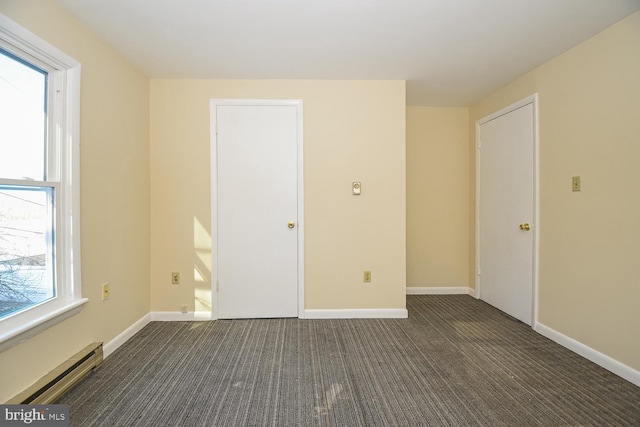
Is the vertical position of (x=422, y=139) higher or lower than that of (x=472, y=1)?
lower

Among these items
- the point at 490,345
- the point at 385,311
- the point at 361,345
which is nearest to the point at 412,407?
the point at 361,345

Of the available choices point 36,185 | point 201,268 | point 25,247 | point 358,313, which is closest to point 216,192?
point 201,268

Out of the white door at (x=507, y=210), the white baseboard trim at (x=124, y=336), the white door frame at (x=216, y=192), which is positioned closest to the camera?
the white baseboard trim at (x=124, y=336)

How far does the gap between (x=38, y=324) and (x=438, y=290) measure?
3.80 metres

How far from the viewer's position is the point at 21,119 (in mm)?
1670

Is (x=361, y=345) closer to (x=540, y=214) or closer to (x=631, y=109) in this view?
(x=540, y=214)

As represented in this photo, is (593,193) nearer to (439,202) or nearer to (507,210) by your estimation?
(507,210)

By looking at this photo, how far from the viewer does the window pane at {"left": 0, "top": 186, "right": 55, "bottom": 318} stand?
1.59 meters

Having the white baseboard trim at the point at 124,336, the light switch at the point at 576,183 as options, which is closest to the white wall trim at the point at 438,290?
the light switch at the point at 576,183

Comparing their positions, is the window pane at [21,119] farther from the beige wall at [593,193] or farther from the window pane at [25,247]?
the beige wall at [593,193]

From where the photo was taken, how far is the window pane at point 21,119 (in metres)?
1.57

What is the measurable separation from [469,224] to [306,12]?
10.3 feet

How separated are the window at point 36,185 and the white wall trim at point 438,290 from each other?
3397mm

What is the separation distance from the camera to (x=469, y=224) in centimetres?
386
